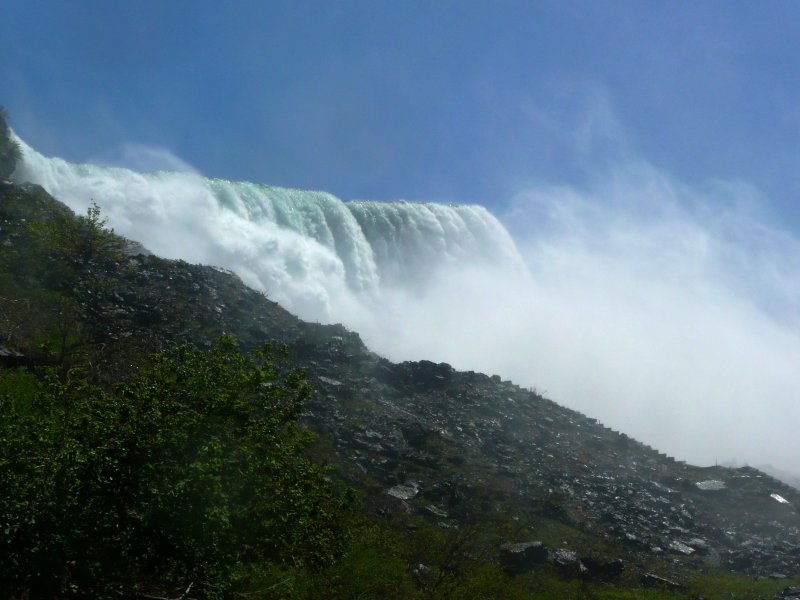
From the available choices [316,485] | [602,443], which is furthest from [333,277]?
[316,485]

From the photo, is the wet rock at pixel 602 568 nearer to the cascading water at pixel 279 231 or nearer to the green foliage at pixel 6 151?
the cascading water at pixel 279 231

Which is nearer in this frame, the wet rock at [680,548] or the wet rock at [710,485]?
the wet rock at [680,548]

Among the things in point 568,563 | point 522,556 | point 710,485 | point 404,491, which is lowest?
point 522,556

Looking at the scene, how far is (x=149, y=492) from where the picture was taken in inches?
341

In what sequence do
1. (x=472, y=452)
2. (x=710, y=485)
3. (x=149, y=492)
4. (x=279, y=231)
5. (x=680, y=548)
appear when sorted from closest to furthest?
(x=149, y=492) → (x=680, y=548) → (x=472, y=452) → (x=710, y=485) → (x=279, y=231)

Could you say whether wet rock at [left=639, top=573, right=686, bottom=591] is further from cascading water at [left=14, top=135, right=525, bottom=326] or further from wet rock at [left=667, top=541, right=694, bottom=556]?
cascading water at [left=14, top=135, right=525, bottom=326]

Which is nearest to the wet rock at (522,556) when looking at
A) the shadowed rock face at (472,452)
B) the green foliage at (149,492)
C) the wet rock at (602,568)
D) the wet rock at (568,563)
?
the shadowed rock face at (472,452)

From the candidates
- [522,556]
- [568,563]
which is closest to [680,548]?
[568,563]

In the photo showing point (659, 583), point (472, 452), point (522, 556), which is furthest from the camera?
point (472, 452)

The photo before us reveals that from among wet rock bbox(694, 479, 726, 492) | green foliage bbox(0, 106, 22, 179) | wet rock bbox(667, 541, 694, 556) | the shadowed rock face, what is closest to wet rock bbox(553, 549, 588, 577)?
the shadowed rock face

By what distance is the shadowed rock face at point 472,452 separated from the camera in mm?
23625

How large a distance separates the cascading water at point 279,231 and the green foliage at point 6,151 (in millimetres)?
2107

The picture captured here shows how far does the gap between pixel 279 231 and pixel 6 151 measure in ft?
71.0

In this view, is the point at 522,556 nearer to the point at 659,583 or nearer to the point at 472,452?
the point at 659,583
